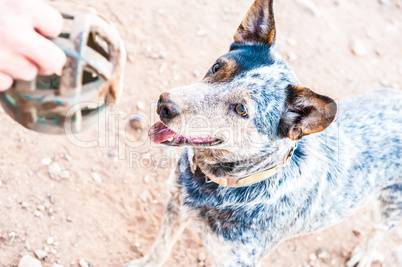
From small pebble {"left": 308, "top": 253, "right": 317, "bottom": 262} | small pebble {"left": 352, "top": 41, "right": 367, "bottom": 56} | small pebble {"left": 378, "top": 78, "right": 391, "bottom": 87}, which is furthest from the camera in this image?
small pebble {"left": 352, "top": 41, "right": 367, "bottom": 56}

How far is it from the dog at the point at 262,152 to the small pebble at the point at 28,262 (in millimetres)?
917

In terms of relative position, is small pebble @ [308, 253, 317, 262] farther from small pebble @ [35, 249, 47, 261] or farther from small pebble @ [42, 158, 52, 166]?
small pebble @ [42, 158, 52, 166]

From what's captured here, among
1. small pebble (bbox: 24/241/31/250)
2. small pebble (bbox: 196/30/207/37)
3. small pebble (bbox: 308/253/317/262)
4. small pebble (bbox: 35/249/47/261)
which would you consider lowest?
small pebble (bbox: 308/253/317/262)

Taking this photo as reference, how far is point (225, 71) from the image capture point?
2.96 metres

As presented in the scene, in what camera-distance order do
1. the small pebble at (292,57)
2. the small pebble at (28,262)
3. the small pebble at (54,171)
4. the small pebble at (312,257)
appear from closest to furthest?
the small pebble at (28,262) → the small pebble at (54,171) → the small pebble at (312,257) → the small pebble at (292,57)

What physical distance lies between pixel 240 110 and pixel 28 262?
223 cm

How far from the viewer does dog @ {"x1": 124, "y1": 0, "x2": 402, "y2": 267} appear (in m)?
2.81

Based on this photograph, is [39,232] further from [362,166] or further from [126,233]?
[362,166]

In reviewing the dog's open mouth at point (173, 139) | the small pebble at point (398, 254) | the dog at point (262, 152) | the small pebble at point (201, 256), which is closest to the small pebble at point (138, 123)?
the dog at point (262, 152)

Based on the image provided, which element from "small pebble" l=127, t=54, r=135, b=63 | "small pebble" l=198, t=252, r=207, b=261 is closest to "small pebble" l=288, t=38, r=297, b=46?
"small pebble" l=127, t=54, r=135, b=63

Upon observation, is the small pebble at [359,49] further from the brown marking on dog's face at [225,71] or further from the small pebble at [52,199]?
the small pebble at [52,199]

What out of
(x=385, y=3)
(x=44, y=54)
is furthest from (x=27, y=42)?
(x=385, y=3)

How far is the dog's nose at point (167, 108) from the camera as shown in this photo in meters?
2.71

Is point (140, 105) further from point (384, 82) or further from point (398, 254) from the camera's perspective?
point (384, 82)
